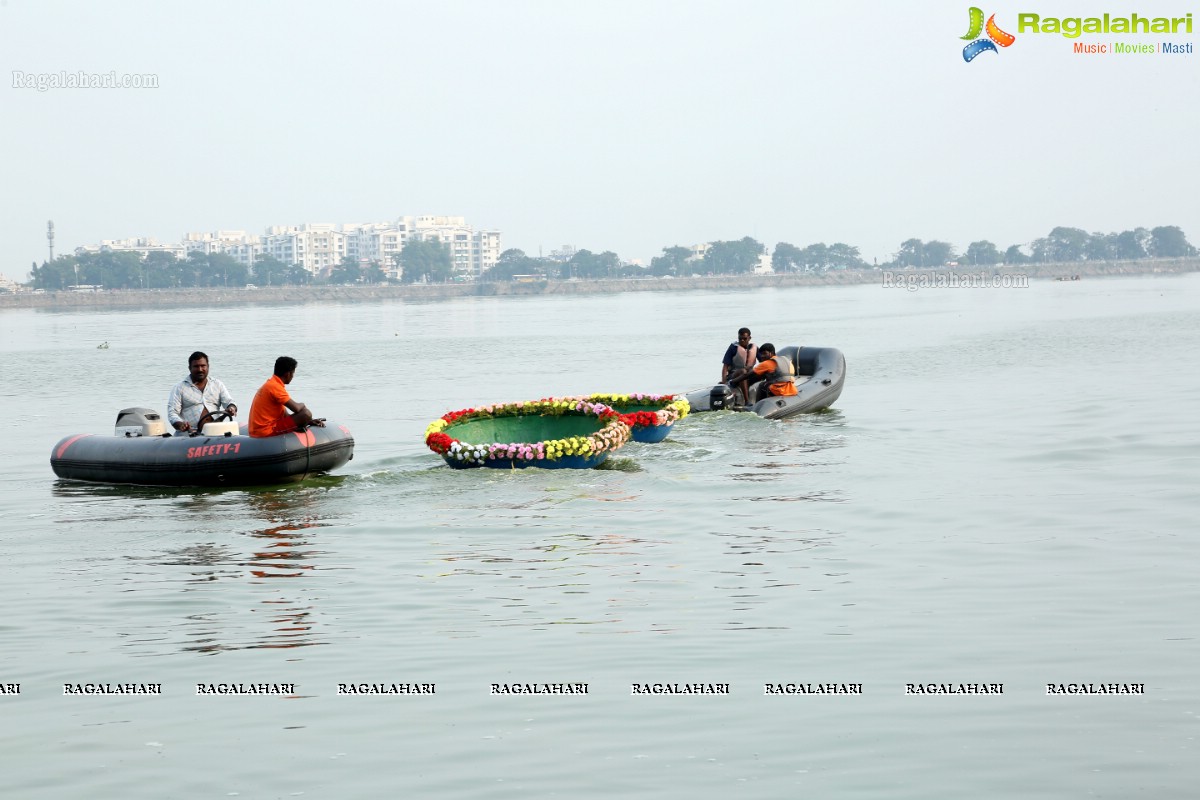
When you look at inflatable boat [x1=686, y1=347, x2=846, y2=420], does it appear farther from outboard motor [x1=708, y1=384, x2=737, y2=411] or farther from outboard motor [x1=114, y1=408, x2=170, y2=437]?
outboard motor [x1=114, y1=408, x2=170, y2=437]

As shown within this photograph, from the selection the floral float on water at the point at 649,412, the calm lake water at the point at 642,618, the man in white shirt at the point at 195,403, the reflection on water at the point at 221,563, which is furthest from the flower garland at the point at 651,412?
the man in white shirt at the point at 195,403

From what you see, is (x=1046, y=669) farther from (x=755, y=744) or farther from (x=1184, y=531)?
(x=1184, y=531)

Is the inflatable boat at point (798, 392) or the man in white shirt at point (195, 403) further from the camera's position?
the inflatable boat at point (798, 392)

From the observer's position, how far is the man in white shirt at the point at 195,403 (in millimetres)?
15641

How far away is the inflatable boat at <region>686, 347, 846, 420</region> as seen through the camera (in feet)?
69.4

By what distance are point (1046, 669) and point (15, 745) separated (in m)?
5.81

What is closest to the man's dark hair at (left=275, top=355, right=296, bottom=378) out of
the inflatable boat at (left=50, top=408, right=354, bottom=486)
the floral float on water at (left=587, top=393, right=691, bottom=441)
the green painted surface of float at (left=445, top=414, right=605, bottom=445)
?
the inflatable boat at (left=50, top=408, right=354, bottom=486)

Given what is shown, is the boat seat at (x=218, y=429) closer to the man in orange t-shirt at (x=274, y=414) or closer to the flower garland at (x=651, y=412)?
the man in orange t-shirt at (x=274, y=414)

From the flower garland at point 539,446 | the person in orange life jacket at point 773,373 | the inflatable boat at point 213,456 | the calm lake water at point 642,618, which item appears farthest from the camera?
the person in orange life jacket at point 773,373

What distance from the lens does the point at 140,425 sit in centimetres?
1647

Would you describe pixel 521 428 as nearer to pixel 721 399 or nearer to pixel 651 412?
pixel 651 412

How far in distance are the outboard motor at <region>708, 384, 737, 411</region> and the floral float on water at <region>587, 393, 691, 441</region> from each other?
1.88m

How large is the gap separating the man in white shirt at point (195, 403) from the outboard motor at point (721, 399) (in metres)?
8.15

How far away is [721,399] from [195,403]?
865 centimetres
